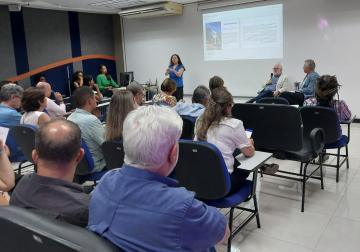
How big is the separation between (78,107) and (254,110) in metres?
1.55

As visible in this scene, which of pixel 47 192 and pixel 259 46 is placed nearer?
pixel 47 192

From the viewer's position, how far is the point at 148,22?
9.12 meters

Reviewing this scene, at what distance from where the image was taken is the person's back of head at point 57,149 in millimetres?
1379

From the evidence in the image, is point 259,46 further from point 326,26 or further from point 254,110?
point 254,110

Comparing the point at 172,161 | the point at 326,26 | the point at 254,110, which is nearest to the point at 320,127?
the point at 254,110

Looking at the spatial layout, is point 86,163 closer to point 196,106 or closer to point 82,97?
point 82,97

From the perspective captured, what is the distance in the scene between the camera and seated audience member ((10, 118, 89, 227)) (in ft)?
4.05

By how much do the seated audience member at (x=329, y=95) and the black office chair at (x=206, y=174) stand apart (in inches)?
65.6

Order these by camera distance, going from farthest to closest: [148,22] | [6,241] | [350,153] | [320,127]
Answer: [148,22]
[350,153]
[320,127]
[6,241]

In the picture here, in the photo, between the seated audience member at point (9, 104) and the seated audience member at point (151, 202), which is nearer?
the seated audience member at point (151, 202)

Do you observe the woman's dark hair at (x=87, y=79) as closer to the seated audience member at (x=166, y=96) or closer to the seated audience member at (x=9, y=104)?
the seated audience member at (x=166, y=96)

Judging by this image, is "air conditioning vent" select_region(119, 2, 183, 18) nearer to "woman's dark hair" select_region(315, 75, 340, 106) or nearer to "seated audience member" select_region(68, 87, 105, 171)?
"woman's dark hair" select_region(315, 75, 340, 106)

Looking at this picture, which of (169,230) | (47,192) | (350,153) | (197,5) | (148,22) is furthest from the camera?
(148,22)

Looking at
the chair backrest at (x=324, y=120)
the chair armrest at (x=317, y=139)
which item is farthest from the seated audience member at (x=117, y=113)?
the chair backrest at (x=324, y=120)
